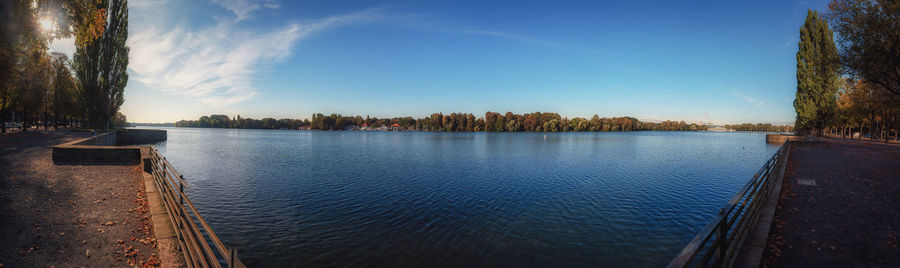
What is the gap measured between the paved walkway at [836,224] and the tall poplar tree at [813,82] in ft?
160

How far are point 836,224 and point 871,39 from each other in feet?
50.4

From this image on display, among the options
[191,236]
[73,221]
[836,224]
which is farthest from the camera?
[836,224]

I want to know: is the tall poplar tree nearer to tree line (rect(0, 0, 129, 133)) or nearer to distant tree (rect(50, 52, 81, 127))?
tree line (rect(0, 0, 129, 133))

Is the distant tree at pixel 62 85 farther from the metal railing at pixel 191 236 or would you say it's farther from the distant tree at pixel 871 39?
the distant tree at pixel 871 39

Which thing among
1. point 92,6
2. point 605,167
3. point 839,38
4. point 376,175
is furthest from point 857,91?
point 92,6

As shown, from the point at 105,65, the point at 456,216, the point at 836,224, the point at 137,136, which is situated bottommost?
the point at 456,216

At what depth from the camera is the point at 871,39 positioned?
663 inches

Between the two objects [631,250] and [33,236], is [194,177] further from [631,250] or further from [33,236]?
[631,250]

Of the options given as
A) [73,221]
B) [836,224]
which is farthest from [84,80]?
[836,224]

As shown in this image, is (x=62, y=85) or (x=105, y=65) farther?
(x=62, y=85)

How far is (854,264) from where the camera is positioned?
6.30 m

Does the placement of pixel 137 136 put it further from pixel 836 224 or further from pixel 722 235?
pixel 836 224

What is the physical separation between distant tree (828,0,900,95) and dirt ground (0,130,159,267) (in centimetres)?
2832

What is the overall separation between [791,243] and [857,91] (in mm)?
50639
